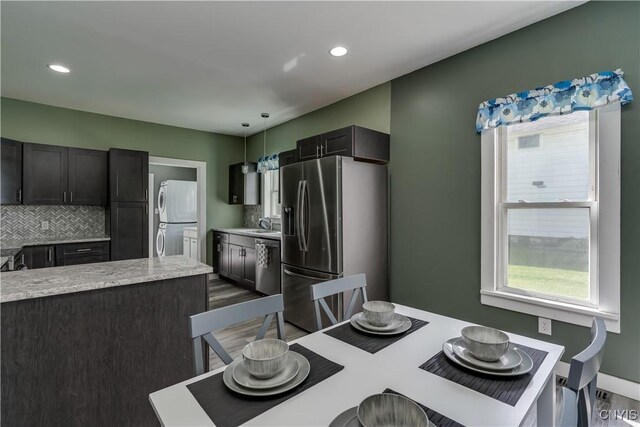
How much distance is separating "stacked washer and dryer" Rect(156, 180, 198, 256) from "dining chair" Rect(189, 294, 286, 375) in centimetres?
601

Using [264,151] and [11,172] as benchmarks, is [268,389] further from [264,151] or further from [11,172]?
[264,151]

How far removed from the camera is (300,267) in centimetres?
332

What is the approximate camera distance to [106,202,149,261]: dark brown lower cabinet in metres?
4.11

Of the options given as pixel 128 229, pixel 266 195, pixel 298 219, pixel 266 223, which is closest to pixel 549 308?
pixel 298 219

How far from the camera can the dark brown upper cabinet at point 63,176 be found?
3.69m

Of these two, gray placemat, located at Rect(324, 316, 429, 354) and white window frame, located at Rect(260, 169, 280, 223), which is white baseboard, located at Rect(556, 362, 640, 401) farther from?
white window frame, located at Rect(260, 169, 280, 223)

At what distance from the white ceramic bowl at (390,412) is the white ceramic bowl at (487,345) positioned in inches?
17.8

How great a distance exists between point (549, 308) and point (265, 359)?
91.1 inches

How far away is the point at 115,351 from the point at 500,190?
9.82 ft

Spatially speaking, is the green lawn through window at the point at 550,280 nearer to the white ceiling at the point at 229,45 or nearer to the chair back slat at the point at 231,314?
the white ceiling at the point at 229,45

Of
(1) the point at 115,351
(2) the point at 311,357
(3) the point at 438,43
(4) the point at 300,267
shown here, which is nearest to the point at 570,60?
(3) the point at 438,43

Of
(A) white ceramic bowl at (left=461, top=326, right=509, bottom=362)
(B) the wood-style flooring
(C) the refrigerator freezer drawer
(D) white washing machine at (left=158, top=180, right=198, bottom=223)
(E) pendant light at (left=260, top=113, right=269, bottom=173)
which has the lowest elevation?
(B) the wood-style flooring

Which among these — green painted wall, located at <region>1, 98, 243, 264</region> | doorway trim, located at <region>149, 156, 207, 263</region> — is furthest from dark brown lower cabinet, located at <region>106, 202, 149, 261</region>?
doorway trim, located at <region>149, 156, 207, 263</region>

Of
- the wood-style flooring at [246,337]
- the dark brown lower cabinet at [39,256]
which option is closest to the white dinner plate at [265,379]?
the wood-style flooring at [246,337]
